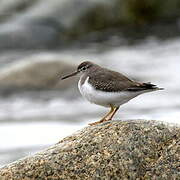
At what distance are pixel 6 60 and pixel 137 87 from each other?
13.0m

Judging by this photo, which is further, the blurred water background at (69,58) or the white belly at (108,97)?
the blurred water background at (69,58)

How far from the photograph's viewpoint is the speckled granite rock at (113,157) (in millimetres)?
6277

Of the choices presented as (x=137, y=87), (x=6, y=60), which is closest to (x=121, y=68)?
(x=6, y=60)

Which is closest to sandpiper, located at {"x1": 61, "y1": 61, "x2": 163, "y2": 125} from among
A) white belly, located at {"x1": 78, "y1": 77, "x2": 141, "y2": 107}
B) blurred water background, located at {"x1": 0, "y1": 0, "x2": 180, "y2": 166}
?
white belly, located at {"x1": 78, "y1": 77, "x2": 141, "y2": 107}

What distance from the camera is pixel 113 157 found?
636 cm

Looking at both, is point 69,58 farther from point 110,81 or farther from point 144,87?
point 144,87

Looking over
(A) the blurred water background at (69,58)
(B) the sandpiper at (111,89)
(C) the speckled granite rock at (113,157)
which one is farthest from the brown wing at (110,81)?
(A) the blurred water background at (69,58)

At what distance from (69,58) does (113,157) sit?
40.6 feet

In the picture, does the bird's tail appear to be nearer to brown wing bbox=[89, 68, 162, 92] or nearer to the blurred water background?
brown wing bbox=[89, 68, 162, 92]

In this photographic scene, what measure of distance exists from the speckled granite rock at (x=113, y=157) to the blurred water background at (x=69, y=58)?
5.31 meters

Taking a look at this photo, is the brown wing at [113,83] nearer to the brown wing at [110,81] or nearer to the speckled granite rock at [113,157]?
the brown wing at [110,81]

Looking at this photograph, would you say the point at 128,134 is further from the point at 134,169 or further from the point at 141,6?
the point at 141,6

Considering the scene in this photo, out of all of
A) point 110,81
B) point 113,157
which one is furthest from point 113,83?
point 113,157

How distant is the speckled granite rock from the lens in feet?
20.6
